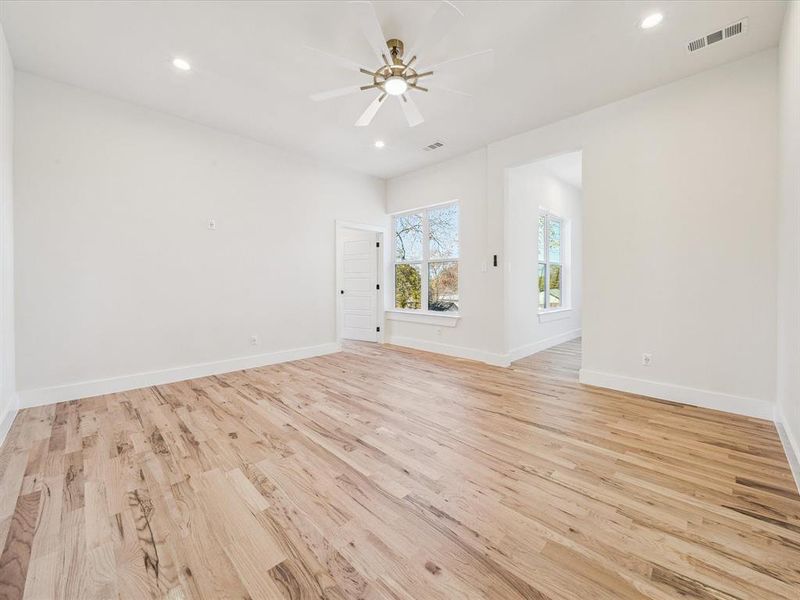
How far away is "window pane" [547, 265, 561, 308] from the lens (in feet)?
20.2

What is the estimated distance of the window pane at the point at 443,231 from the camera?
212 inches

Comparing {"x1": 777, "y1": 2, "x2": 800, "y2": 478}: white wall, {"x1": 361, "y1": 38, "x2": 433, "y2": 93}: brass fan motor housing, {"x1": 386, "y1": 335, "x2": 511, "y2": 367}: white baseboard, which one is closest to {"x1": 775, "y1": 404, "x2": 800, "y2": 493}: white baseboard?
{"x1": 777, "y1": 2, "x2": 800, "y2": 478}: white wall

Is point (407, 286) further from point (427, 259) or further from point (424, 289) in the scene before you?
point (427, 259)

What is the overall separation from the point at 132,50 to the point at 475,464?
4104 millimetres

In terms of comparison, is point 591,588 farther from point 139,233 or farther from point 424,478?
point 139,233

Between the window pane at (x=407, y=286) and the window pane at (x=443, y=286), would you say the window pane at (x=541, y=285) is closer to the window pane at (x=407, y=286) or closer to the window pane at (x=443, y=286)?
the window pane at (x=443, y=286)

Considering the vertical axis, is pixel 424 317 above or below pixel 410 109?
below

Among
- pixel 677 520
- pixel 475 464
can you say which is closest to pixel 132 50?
pixel 475 464

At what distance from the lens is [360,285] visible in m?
6.48

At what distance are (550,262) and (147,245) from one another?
6.03 m

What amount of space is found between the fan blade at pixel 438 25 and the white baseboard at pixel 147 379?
3922mm

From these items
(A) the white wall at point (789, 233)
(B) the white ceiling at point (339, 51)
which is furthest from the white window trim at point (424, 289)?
(A) the white wall at point (789, 233)

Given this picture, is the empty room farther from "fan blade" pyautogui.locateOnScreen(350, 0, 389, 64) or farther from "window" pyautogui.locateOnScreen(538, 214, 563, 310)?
"window" pyautogui.locateOnScreen(538, 214, 563, 310)

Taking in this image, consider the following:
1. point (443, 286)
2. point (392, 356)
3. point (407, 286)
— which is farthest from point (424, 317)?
point (392, 356)
